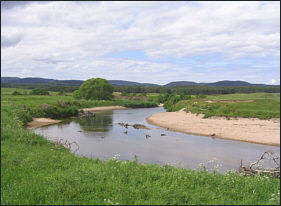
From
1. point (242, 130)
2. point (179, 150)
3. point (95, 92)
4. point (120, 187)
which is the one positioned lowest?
point (179, 150)

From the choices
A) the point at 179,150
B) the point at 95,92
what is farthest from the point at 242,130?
the point at 95,92

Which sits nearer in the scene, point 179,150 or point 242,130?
point 179,150

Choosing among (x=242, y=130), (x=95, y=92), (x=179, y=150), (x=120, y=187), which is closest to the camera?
(x=120, y=187)

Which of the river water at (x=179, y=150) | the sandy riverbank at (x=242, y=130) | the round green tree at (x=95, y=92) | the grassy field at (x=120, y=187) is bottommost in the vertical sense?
the river water at (x=179, y=150)

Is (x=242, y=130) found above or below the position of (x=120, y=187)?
below

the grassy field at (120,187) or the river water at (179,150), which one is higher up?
the grassy field at (120,187)

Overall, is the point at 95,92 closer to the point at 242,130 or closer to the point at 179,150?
the point at 242,130

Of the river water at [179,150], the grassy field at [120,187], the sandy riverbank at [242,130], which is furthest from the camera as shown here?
the sandy riverbank at [242,130]

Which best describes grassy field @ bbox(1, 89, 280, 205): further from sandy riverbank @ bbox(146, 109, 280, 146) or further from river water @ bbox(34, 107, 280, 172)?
sandy riverbank @ bbox(146, 109, 280, 146)

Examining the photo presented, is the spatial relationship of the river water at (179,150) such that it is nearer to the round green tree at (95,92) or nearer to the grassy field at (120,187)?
the grassy field at (120,187)

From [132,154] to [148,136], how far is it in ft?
22.8

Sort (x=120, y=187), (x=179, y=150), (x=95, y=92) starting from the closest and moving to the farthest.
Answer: (x=120, y=187), (x=179, y=150), (x=95, y=92)

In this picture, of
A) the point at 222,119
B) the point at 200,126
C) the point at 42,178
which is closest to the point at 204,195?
the point at 42,178

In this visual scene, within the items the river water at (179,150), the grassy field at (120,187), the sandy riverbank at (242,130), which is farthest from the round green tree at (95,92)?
the grassy field at (120,187)
